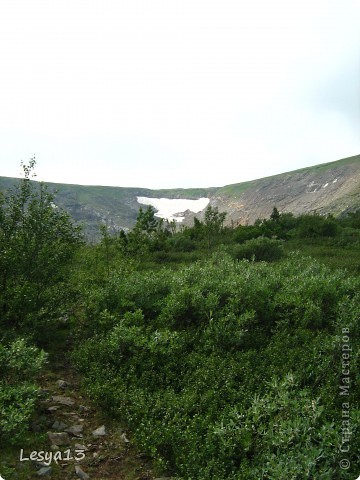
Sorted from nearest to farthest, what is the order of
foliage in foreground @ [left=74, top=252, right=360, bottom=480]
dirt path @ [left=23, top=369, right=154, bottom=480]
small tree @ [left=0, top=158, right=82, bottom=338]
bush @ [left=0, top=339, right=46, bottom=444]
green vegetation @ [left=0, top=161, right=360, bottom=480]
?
1. foliage in foreground @ [left=74, top=252, right=360, bottom=480]
2. green vegetation @ [left=0, top=161, right=360, bottom=480]
3. dirt path @ [left=23, top=369, right=154, bottom=480]
4. bush @ [left=0, top=339, right=46, bottom=444]
5. small tree @ [left=0, top=158, right=82, bottom=338]

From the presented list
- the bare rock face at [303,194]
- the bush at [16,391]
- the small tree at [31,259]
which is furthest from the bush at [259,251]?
the bare rock face at [303,194]

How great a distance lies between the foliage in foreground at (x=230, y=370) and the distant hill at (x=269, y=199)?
9089 centimetres

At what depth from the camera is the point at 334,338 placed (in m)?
6.93

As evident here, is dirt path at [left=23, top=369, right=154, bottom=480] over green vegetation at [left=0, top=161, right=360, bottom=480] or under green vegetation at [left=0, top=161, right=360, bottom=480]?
under

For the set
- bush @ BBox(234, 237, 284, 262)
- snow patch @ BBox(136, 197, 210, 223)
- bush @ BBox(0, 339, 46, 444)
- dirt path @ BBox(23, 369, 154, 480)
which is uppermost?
snow patch @ BBox(136, 197, 210, 223)

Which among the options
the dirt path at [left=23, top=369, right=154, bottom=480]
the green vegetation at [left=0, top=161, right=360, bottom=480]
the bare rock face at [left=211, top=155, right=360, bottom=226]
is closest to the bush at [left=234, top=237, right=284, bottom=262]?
the green vegetation at [left=0, top=161, right=360, bottom=480]

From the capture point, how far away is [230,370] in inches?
260

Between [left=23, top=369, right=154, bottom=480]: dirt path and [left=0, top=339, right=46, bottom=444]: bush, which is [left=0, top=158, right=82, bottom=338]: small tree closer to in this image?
[left=0, top=339, right=46, bottom=444]: bush

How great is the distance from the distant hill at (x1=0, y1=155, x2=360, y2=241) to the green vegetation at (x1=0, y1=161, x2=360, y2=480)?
89.8 metres

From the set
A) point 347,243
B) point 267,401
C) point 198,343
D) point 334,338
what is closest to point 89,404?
point 198,343

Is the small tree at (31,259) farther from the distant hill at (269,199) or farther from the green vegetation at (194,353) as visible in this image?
the distant hill at (269,199)

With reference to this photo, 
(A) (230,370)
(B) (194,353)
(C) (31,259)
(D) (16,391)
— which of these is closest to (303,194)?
(C) (31,259)

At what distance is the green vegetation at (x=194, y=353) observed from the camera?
16.6 feet

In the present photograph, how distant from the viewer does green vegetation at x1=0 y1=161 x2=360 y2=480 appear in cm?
507
